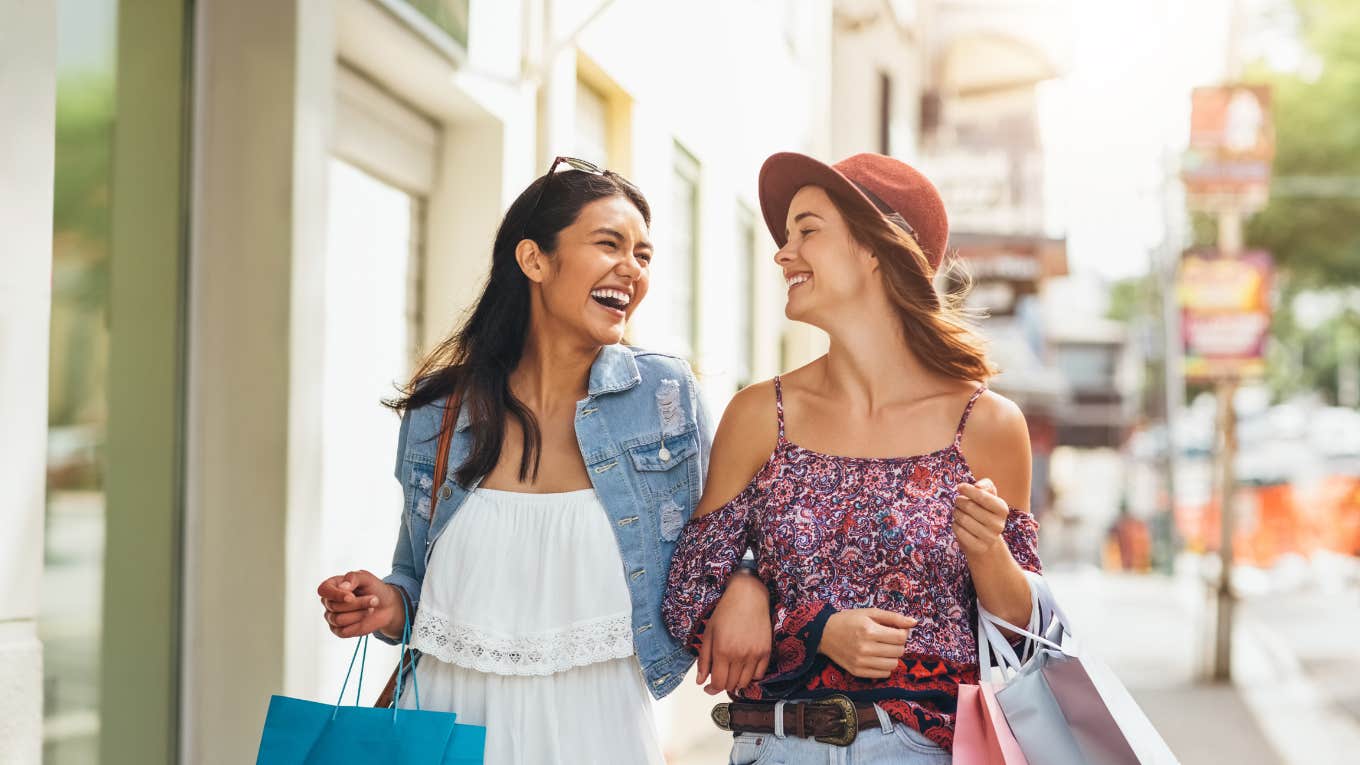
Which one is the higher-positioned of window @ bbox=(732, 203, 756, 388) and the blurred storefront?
the blurred storefront

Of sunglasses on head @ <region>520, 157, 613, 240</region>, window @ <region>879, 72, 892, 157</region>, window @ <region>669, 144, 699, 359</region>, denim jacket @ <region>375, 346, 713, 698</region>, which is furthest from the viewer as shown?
window @ <region>879, 72, 892, 157</region>

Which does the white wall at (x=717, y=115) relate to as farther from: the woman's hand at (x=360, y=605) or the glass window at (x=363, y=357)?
the woman's hand at (x=360, y=605)

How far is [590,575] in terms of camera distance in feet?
10.0

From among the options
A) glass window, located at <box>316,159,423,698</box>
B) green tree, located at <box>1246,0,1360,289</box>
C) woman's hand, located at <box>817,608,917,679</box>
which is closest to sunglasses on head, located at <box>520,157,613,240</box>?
woman's hand, located at <box>817,608,917,679</box>

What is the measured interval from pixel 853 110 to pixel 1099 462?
2008 inches

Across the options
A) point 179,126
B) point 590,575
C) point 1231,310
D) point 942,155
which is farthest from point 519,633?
point 942,155

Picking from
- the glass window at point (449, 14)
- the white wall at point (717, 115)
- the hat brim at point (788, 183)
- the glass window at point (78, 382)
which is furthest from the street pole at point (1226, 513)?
the glass window at point (78, 382)

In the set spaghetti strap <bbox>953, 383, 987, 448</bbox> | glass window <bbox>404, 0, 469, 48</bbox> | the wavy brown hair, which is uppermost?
glass window <bbox>404, 0, 469, 48</bbox>

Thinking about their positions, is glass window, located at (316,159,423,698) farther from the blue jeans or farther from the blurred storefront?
the blurred storefront

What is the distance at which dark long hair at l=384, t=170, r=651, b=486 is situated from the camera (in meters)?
3.18

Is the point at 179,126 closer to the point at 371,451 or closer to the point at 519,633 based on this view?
the point at 371,451

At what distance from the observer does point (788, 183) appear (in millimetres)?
3119

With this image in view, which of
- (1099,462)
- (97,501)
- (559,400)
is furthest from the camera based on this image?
(1099,462)

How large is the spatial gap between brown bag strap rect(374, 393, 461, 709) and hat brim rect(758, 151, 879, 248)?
2.65 ft
